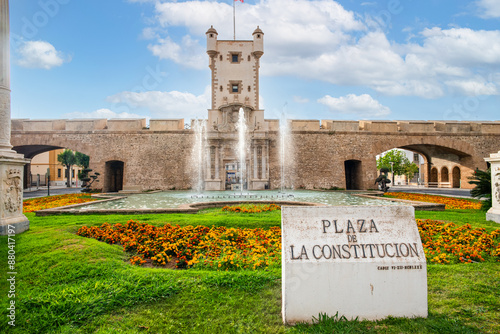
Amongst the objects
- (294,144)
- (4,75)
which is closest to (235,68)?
(294,144)

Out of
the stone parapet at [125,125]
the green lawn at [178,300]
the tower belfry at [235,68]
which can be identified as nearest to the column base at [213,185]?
the tower belfry at [235,68]

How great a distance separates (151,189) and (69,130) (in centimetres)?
798

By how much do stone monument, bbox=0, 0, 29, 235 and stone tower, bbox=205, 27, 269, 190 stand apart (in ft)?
55.0

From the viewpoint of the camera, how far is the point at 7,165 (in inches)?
216

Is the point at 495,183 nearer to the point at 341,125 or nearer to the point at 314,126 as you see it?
the point at 314,126

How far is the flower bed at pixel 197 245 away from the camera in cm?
439

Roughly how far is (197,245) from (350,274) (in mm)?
3287

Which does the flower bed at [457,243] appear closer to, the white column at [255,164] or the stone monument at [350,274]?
the stone monument at [350,274]

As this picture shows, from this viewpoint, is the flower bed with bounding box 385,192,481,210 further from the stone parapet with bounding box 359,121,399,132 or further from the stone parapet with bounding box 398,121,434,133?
the stone parapet with bounding box 398,121,434,133

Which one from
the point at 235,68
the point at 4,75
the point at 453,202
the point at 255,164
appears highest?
the point at 235,68

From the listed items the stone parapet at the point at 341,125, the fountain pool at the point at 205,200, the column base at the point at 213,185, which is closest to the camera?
the fountain pool at the point at 205,200

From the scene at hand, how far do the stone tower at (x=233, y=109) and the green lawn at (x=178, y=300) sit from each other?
60.7 ft

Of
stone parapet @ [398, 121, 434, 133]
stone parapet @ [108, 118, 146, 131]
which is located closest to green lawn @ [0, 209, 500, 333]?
stone parapet @ [108, 118, 146, 131]

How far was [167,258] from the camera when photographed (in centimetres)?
458
